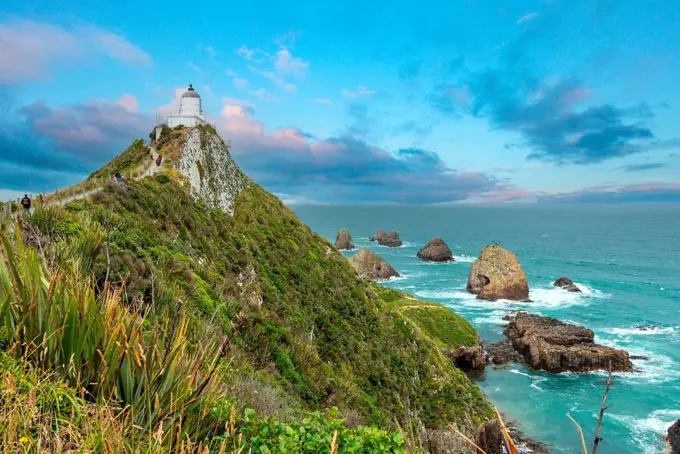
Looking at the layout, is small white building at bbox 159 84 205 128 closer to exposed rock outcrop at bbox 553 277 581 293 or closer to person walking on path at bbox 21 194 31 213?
person walking on path at bbox 21 194 31 213

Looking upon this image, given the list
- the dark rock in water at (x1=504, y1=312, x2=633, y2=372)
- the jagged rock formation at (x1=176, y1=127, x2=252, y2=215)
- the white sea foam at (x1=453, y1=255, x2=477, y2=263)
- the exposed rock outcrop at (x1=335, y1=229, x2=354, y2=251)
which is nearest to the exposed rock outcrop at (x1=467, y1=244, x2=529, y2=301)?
the dark rock in water at (x1=504, y1=312, x2=633, y2=372)

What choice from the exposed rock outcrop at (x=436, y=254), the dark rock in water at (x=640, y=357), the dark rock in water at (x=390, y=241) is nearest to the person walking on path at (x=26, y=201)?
the dark rock in water at (x=640, y=357)

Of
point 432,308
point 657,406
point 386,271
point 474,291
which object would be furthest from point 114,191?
point 386,271

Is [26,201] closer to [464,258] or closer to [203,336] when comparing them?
[203,336]

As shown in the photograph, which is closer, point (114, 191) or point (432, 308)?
point (114, 191)

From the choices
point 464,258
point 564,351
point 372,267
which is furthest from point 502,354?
point 464,258

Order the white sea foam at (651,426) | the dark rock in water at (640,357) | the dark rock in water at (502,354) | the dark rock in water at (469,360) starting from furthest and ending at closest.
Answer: the dark rock in water at (640,357), the dark rock in water at (502,354), the dark rock in water at (469,360), the white sea foam at (651,426)

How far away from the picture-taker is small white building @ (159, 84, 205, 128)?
30.7 metres

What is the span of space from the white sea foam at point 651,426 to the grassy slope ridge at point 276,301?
1149 centimetres

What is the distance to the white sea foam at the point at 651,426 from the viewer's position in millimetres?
24953

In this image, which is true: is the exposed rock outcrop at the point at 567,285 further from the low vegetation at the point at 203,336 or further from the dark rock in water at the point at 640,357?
the low vegetation at the point at 203,336

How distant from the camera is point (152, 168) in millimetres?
21391

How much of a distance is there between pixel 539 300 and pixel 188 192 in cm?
5394

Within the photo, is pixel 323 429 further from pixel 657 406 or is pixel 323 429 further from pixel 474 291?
pixel 474 291
